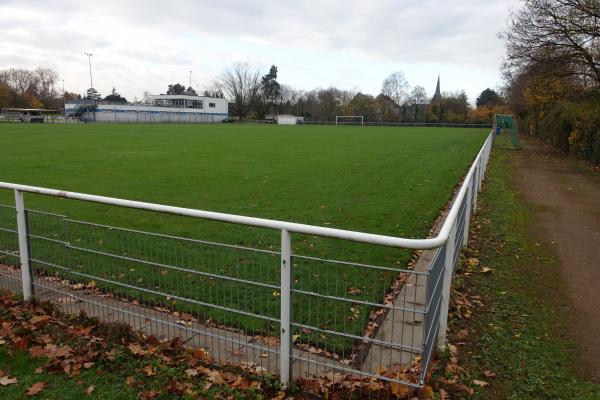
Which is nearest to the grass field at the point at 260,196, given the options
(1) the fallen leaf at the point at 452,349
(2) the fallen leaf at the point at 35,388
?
(1) the fallen leaf at the point at 452,349

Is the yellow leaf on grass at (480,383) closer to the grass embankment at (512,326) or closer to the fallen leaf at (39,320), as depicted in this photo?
the grass embankment at (512,326)

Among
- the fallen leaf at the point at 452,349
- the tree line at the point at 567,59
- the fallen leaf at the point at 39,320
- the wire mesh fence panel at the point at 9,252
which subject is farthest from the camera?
the tree line at the point at 567,59

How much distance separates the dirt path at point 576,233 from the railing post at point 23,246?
5.26m

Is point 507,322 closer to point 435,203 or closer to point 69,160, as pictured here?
point 435,203

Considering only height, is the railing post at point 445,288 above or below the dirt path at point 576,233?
above

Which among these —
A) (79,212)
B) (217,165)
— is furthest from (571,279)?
(217,165)

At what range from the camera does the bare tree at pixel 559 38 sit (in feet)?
67.3

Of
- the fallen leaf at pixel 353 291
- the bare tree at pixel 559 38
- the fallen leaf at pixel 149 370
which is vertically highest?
the bare tree at pixel 559 38

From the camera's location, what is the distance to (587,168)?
19234mm

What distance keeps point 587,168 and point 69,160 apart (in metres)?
20.9

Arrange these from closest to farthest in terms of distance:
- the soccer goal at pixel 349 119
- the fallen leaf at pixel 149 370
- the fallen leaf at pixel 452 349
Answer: the fallen leaf at pixel 149 370 < the fallen leaf at pixel 452 349 < the soccer goal at pixel 349 119

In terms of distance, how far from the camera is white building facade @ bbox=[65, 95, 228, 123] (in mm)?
83438

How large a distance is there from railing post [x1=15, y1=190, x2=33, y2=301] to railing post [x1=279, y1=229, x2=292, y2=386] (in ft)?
9.55

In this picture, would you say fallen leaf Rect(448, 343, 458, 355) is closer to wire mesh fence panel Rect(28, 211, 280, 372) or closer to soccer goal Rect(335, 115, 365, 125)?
wire mesh fence panel Rect(28, 211, 280, 372)
